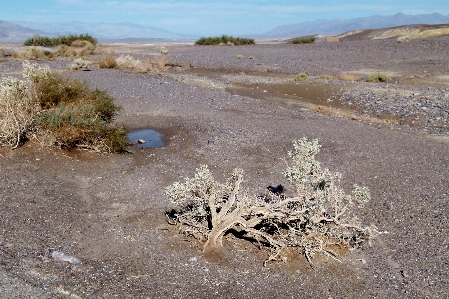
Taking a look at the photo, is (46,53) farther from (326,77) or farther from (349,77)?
(349,77)

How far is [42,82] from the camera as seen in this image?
9.48 meters

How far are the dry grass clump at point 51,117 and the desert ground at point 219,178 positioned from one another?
0.85 feet

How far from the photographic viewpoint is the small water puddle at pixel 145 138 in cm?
988

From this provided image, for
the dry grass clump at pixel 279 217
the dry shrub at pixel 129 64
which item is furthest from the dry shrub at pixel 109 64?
the dry grass clump at pixel 279 217

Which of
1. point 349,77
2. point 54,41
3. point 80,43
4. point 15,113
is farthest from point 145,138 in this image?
point 54,41

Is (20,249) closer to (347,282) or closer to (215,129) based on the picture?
(347,282)

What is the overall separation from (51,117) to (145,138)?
250 cm

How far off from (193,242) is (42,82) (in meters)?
5.96

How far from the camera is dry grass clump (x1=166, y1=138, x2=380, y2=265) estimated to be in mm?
5434

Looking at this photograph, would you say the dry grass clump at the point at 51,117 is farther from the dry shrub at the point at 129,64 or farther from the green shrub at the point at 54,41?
the green shrub at the point at 54,41

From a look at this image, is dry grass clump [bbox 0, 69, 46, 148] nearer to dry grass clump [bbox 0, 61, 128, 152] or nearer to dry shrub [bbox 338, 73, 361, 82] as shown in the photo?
dry grass clump [bbox 0, 61, 128, 152]

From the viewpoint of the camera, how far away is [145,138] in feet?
34.1

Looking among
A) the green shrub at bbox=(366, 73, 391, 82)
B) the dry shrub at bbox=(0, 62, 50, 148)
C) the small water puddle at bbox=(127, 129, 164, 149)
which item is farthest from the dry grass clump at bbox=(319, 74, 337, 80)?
the dry shrub at bbox=(0, 62, 50, 148)

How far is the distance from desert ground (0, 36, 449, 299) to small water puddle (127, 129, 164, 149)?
0.81ft
